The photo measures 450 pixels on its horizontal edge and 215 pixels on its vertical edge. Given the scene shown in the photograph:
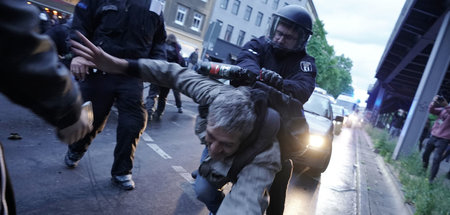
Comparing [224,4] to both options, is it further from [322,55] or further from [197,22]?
[322,55]

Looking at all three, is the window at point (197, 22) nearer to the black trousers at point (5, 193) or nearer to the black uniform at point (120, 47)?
the black uniform at point (120, 47)

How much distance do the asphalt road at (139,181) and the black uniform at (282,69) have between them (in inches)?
36.4

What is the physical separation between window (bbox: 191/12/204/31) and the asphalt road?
23.4 m

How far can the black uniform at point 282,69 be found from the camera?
222 centimetres

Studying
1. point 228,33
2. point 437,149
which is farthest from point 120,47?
point 228,33

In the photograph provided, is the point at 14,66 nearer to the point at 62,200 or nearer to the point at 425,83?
the point at 62,200

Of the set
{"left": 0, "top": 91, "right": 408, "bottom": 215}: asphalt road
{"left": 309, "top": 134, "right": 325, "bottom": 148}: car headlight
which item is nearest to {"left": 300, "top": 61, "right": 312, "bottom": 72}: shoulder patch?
{"left": 0, "top": 91, "right": 408, "bottom": 215}: asphalt road

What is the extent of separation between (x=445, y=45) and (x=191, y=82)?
26.6ft

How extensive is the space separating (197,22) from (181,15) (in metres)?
1.80

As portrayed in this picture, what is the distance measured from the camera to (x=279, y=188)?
7.36 feet

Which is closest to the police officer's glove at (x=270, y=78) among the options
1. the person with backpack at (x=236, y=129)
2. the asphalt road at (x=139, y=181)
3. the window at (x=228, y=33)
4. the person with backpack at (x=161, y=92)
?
the person with backpack at (x=236, y=129)

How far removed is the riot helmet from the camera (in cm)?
239

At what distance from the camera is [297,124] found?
1.96 m

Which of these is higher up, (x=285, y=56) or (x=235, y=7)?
(x=235, y=7)
